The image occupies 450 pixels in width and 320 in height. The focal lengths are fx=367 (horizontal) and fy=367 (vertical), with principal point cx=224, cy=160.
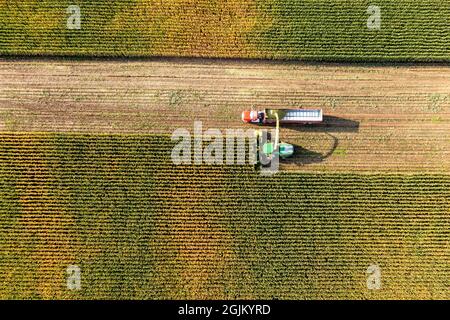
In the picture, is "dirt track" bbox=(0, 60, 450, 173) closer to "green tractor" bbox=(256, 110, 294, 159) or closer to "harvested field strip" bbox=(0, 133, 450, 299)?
"green tractor" bbox=(256, 110, 294, 159)

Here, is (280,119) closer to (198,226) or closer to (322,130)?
(322,130)

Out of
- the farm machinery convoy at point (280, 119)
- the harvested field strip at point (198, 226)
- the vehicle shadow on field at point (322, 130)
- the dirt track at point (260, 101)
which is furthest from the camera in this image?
the vehicle shadow on field at point (322, 130)

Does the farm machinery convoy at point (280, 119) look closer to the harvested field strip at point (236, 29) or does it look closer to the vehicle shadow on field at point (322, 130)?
the vehicle shadow on field at point (322, 130)

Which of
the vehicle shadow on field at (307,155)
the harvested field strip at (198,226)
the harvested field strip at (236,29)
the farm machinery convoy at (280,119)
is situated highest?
the harvested field strip at (236,29)

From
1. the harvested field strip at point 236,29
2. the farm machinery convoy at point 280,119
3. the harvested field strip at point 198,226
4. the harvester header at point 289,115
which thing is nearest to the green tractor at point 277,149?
the farm machinery convoy at point 280,119

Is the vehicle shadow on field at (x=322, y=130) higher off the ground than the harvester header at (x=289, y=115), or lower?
lower

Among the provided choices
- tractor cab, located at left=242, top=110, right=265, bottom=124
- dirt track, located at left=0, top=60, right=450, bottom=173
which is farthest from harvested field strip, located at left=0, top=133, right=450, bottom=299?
tractor cab, located at left=242, top=110, right=265, bottom=124

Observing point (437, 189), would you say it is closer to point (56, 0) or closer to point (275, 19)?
point (275, 19)
